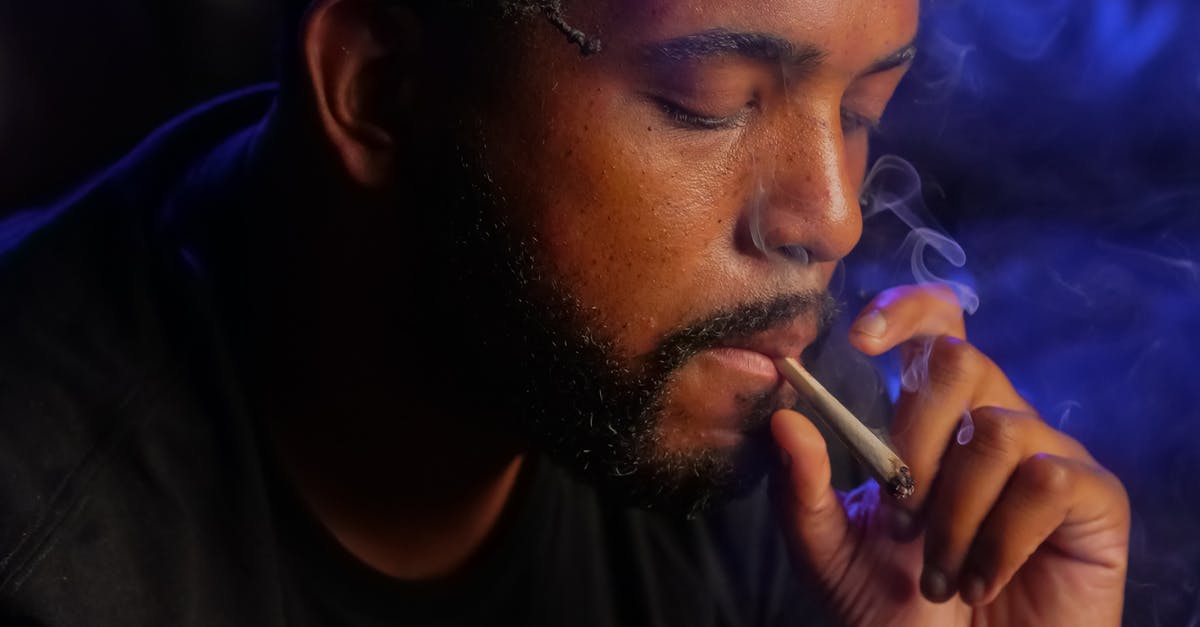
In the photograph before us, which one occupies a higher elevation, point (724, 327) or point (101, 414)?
point (101, 414)

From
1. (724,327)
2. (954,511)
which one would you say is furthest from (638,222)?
(954,511)

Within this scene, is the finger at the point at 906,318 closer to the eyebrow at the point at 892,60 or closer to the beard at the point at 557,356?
the beard at the point at 557,356

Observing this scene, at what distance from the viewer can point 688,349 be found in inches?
57.4

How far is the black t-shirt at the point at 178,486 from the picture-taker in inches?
50.2

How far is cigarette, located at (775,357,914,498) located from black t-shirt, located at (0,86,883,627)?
20.4 inches

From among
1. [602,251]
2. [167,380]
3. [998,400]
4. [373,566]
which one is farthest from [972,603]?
[167,380]

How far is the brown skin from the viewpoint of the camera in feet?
4.47

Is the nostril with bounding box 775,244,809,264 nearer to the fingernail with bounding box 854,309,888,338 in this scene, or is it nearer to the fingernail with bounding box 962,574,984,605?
the fingernail with bounding box 854,309,888,338

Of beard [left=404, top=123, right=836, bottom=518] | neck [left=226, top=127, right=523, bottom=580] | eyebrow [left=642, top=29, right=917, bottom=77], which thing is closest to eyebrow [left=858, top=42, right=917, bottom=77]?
eyebrow [left=642, top=29, right=917, bottom=77]

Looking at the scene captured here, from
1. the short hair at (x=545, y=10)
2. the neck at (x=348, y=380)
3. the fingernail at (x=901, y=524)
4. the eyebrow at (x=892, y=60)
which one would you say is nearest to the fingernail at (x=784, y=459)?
the fingernail at (x=901, y=524)

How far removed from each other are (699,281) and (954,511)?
58 centimetres

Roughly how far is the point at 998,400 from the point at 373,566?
1134 millimetres

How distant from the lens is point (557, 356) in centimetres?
150

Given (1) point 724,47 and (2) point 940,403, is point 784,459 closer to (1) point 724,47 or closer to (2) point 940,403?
(2) point 940,403
